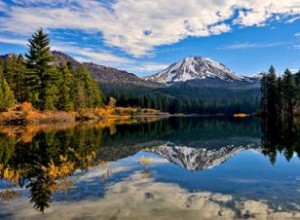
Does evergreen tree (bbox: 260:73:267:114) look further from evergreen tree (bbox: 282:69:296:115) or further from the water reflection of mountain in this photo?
the water reflection of mountain

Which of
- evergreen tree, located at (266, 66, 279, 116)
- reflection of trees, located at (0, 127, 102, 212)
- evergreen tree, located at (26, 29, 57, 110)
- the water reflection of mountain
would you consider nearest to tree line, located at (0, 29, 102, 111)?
evergreen tree, located at (26, 29, 57, 110)

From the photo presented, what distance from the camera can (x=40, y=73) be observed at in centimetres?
8219

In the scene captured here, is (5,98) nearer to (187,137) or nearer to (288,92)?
(187,137)

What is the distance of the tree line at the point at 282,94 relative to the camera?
Answer: 11712cm

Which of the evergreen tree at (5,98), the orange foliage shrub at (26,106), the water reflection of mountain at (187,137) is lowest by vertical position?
the water reflection of mountain at (187,137)

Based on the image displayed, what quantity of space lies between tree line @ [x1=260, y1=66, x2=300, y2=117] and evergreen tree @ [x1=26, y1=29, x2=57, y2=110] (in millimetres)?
65873

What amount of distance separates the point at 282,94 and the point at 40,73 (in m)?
69.4

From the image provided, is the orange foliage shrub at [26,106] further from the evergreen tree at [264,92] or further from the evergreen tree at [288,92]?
the evergreen tree at [264,92]

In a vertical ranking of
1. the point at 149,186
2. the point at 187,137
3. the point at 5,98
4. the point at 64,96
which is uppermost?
the point at 64,96

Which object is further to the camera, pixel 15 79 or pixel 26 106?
pixel 15 79

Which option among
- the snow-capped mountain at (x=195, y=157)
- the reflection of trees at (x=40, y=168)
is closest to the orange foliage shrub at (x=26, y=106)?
the reflection of trees at (x=40, y=168)

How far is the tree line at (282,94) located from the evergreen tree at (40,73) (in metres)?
65.9

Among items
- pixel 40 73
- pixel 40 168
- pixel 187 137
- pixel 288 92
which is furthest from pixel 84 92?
pixel 40 168

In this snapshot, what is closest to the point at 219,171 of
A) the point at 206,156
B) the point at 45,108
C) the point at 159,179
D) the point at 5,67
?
the point at 159,179
